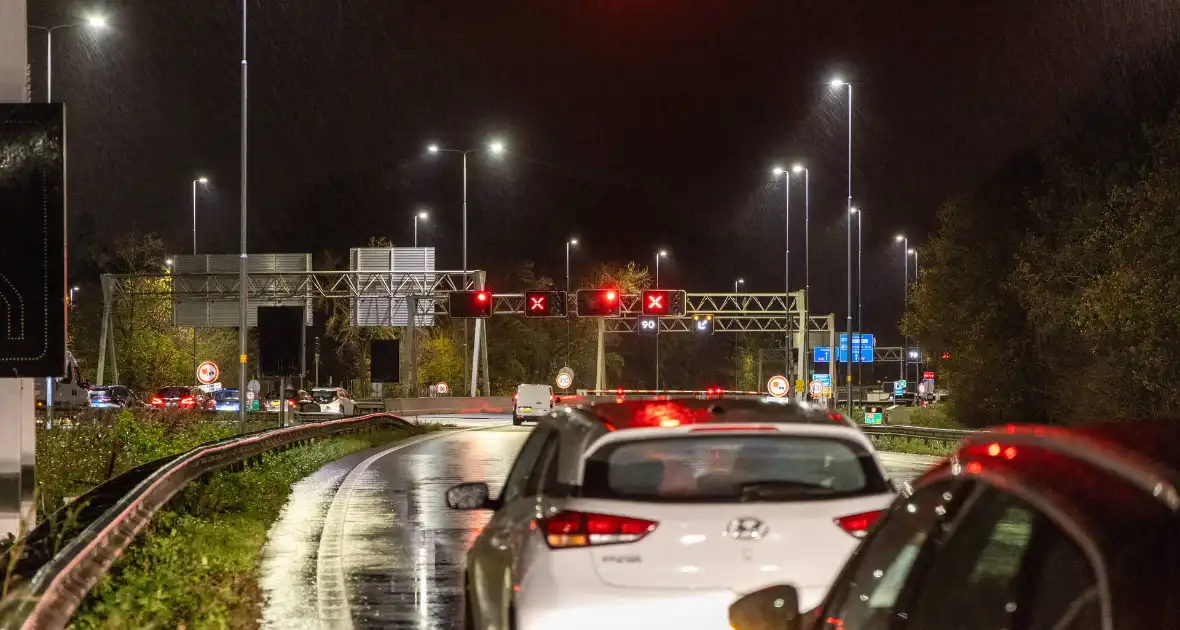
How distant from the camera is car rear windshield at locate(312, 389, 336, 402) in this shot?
66000 millimetres

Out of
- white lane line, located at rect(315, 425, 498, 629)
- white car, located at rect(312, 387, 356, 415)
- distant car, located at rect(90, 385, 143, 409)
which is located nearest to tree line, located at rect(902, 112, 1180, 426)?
white lane line, located at rect(315, 425, 498, 629)

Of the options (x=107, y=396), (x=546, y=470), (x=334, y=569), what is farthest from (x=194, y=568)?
(x=107, y=396)

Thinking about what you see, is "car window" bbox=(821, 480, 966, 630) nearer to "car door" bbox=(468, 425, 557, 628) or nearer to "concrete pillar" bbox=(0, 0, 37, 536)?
"car door" bbox=(468, 425, 557, 628)

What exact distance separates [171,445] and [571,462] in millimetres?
21309

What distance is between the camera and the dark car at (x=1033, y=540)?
7.87ft

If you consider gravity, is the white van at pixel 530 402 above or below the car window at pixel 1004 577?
below

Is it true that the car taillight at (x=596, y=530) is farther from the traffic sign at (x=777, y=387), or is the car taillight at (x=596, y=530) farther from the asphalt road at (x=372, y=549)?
the traffic sign at (x=777, y=387)

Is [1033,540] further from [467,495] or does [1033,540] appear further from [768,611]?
[467,495]

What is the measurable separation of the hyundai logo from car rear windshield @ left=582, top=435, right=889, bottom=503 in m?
0.12

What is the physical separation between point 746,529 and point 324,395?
60442 mm

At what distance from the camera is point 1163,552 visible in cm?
236

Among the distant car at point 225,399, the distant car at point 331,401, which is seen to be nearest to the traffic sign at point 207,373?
the distant car at point 225,399

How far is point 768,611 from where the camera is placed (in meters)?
4.17

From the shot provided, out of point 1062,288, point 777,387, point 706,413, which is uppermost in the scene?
point 1062,288
